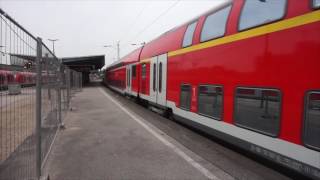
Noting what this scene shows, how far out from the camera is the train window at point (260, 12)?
530cm

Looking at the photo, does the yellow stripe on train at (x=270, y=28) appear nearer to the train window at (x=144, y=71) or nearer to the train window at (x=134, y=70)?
the train window at (x=144, y=71)

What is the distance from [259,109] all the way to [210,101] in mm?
2066

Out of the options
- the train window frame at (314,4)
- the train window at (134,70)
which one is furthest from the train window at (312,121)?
the train window at (134,70)

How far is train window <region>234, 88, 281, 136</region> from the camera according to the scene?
5.17 m

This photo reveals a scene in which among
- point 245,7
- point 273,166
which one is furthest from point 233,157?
point 245,7

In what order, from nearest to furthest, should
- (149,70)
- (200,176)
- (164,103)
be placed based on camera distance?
1. (200,176)
2. (164,103)
3. (149,70)

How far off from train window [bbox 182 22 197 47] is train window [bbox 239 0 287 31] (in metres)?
2.85

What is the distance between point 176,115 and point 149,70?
433 centimetres

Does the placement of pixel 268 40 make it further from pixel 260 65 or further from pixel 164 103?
pixel 164 103

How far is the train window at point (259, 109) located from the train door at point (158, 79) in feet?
18.0

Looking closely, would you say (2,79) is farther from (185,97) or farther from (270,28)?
(185,97)

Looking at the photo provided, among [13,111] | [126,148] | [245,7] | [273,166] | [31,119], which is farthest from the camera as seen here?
[126,148]

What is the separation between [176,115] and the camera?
10492mm

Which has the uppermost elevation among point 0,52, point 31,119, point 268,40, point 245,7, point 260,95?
point 245,7
